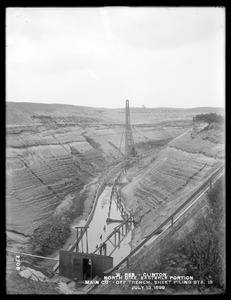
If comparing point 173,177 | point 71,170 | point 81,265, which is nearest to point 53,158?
point 71,170

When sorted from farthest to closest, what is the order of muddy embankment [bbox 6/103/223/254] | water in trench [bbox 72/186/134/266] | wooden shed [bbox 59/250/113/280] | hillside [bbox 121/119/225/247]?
hillside [bbox 121/119/225/247], water in trench [bbox 72/186/134/266], muddy embankment [bbox 6/103/223/254], wooden shed [bbox 59/250/113/280]

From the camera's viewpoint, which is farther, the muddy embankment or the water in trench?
the water in trench

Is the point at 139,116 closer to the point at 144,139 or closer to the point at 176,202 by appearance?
the point at 144,139

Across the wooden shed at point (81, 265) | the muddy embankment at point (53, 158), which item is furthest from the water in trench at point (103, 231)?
the wooden shed at point (81, 265)

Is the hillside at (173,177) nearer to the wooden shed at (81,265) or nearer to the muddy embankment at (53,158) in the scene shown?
the muddy embankment at (53,158)

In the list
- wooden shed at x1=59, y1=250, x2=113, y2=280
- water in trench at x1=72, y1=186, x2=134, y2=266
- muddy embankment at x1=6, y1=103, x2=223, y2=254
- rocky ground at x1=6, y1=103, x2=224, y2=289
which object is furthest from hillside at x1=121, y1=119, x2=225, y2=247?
wooden shed at x1=59, y1=250, x2=113, y2=280

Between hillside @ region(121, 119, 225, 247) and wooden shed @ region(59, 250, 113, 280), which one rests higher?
hillside @ region(121, 119, 225, 247)

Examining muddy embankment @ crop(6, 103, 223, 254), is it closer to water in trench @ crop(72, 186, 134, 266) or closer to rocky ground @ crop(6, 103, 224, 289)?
rocky ground @ crop(6, 103, 224, 289)
